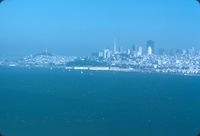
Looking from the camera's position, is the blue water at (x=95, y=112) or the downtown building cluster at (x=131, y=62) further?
the downtown building cluster at (x=131, y=62)

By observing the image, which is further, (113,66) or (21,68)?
(21,68)

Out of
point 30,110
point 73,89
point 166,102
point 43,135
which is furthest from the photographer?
point 73,89

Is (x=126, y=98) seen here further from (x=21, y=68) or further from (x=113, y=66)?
(x=21, y=68)

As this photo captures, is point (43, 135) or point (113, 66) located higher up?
point (113, 66)

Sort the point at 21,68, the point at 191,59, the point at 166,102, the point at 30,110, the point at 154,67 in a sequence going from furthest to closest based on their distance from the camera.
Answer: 1. the point at 21,68
2. the point at 154,67
3. the point at 191,59
4. the point at 166,102
5. the point at 30,110

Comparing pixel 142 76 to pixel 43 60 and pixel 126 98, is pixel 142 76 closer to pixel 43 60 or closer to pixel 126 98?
pixel 43 60

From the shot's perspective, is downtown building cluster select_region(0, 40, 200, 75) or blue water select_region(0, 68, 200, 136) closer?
blue water select_region(0, 68, 200, 136)

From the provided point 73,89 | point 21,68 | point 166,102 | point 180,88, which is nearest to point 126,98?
point 166,102
